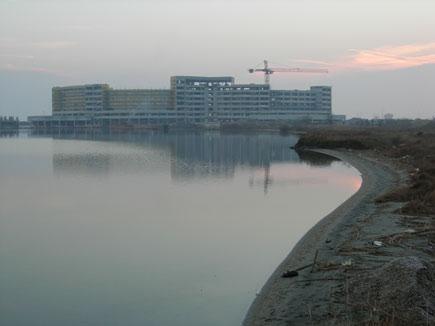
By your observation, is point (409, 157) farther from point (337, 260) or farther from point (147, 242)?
point (337, 260)

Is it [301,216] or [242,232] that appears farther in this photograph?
[301,216]

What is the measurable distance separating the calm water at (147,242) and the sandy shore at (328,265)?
719mm

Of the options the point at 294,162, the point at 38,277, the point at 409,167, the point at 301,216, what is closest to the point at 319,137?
the point at 294,162

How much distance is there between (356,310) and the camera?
31.8 feet

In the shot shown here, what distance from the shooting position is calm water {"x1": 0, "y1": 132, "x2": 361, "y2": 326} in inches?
486

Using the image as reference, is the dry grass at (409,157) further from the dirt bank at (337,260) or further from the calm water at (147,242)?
the calm water at (147,242)

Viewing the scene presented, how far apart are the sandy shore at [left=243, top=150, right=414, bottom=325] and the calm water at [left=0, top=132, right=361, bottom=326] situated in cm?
72

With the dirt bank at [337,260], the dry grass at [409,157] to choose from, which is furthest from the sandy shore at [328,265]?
the dry grass at [409,157]

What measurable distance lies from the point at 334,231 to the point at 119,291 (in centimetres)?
798

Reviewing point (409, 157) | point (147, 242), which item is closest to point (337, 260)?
point (147, 242)

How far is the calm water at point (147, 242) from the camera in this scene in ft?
40.5

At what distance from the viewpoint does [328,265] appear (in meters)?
13.2

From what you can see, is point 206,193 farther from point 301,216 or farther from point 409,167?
point 409,167

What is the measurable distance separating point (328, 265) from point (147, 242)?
7747mm
